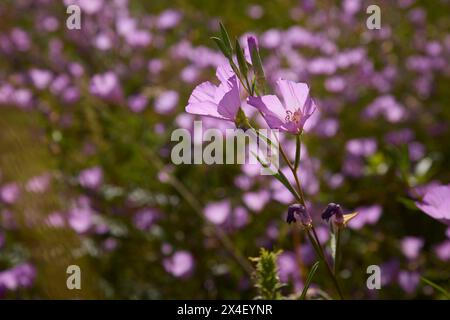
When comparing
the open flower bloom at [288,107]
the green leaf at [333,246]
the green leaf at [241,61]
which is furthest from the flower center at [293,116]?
the green leaf at [333,246]

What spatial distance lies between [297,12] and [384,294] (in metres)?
2.49

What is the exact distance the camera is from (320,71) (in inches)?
127

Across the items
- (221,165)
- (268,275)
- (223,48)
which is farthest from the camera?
(221,165)

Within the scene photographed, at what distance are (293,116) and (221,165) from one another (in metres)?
1.67

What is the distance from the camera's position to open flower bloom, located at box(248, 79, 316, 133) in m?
1.00

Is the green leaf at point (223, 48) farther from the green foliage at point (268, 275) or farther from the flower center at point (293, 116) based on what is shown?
the green foliage at point (268, 275)

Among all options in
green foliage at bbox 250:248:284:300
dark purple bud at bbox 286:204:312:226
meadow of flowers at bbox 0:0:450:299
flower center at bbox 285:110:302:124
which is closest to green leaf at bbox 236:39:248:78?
meadow of flowers at bbox 0:0:450:299

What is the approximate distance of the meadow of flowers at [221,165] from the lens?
6.34 ft

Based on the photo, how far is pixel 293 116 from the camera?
1056 mm

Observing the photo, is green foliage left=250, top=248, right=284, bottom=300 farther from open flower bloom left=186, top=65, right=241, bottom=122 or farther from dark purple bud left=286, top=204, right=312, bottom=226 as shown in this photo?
open flower bloom left=186, top=65, right=241, bottom=122

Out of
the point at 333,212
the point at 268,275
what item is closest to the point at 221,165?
the point at 268,275

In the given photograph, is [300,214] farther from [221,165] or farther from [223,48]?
[221,165]

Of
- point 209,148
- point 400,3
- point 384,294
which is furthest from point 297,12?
point 384,294
